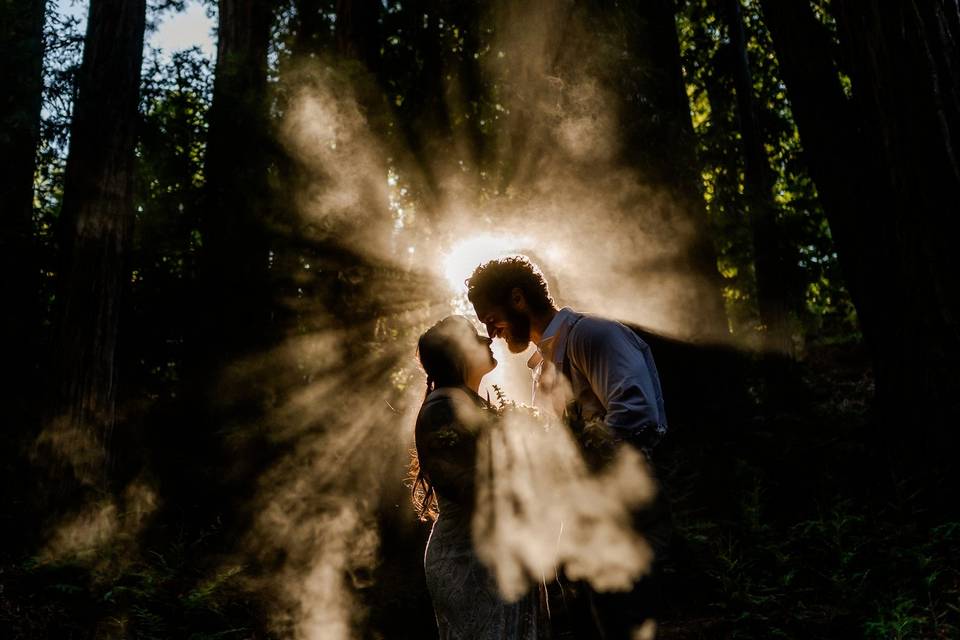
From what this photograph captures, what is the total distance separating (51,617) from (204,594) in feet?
3.88

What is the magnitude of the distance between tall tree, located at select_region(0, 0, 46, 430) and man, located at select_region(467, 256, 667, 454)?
999 centimetres

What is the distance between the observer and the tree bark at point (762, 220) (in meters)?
11.6

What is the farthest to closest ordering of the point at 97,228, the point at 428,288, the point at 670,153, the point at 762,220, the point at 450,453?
the point at 762,220 → the point at 428,288 → the point at 97,228 → the point at 670,153 → the point at 450,453

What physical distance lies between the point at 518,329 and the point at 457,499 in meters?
0.88

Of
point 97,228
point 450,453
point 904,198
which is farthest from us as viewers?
point 97,228

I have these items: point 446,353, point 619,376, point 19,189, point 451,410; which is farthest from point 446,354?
point 19,189

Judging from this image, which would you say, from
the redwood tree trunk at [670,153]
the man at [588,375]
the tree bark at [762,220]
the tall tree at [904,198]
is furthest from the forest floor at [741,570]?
the tree bark at [762,220]

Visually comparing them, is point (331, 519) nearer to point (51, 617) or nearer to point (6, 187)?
point (51, 617)

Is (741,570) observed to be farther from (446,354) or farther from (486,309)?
(446,354)

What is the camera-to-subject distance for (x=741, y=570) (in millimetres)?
5965

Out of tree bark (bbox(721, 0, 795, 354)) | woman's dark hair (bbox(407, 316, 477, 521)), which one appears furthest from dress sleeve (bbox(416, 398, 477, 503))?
tree bark (bbox(721, 0, 795, 354))

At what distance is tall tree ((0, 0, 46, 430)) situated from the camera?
1066cm

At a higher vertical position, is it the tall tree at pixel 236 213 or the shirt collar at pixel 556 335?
the tall tree at pixel 236 213

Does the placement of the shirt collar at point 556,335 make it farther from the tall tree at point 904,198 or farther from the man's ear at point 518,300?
the tall tree at point 904,198
